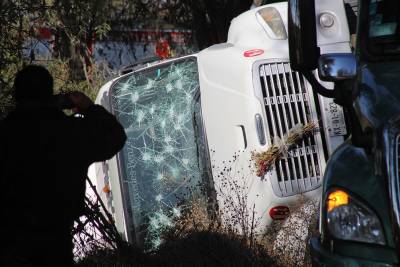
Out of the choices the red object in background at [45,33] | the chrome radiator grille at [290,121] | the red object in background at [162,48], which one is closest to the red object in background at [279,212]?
the chrome radiator grille at [290,121]

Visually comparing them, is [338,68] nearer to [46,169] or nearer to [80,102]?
[80,102]

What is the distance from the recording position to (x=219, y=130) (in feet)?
23.5

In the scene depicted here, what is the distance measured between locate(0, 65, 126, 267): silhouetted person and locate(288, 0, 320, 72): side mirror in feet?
4.07

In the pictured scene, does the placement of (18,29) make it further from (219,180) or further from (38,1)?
(219,180)

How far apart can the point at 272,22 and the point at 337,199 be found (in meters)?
3.37

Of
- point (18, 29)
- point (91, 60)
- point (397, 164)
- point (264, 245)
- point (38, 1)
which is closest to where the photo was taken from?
point (397, 164)

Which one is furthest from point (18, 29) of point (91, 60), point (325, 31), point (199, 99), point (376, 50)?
point (91, 60)

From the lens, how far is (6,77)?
8008mm

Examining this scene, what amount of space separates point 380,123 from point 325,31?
9.67ft

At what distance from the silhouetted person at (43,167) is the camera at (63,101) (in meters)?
0.06

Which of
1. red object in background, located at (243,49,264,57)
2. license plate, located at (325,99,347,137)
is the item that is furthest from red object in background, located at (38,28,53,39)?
license plate, located at (325,99,347,137)

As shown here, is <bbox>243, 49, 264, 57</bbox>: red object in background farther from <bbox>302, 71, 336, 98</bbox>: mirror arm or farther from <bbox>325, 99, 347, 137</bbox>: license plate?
<bbox>302, 71, 336, 98</bbox>: mirror arm

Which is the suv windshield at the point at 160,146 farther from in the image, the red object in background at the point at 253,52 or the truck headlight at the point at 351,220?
the truck headlight at the point at 351,220

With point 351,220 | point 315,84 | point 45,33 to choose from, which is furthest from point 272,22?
point 45,33
